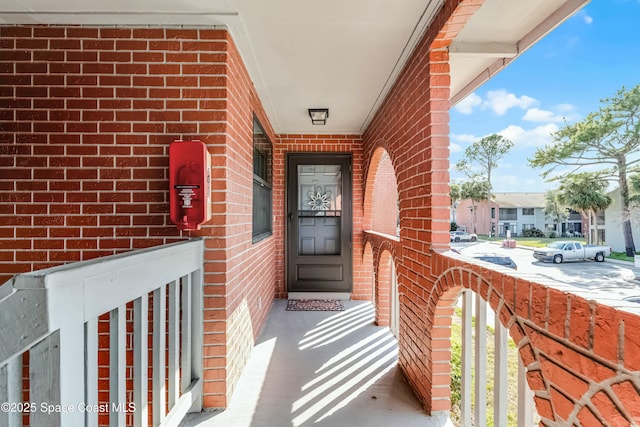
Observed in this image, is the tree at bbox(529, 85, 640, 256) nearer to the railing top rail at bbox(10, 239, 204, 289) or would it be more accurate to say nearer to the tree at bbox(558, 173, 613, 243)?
the tree at bbox(558, 173, 613, 243)

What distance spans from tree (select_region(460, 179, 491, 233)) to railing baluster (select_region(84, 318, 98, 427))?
12.8ft

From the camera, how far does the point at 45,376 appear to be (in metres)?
0.88

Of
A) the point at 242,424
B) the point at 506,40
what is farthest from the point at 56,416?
the point at 506,40

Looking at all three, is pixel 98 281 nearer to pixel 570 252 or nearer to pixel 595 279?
pixel 595 279

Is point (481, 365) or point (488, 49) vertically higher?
point (488, 49)

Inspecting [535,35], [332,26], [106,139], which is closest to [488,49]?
→ [535,35]

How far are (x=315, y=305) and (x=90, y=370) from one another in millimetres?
3560

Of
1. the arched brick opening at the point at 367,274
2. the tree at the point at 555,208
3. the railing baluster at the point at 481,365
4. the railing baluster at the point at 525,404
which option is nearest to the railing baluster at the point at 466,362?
the railing baluster at the point at 481,365

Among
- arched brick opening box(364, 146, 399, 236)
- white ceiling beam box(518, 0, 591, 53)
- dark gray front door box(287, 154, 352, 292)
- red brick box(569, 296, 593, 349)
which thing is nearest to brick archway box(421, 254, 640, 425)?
red brick box(569, 296, 593, 349)

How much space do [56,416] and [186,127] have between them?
170cm

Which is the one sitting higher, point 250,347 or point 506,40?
point 506,40

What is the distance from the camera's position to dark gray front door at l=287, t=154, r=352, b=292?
4.82 meters

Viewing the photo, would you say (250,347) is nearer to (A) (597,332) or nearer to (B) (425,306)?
(B) (425,306)

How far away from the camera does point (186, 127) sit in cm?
209
